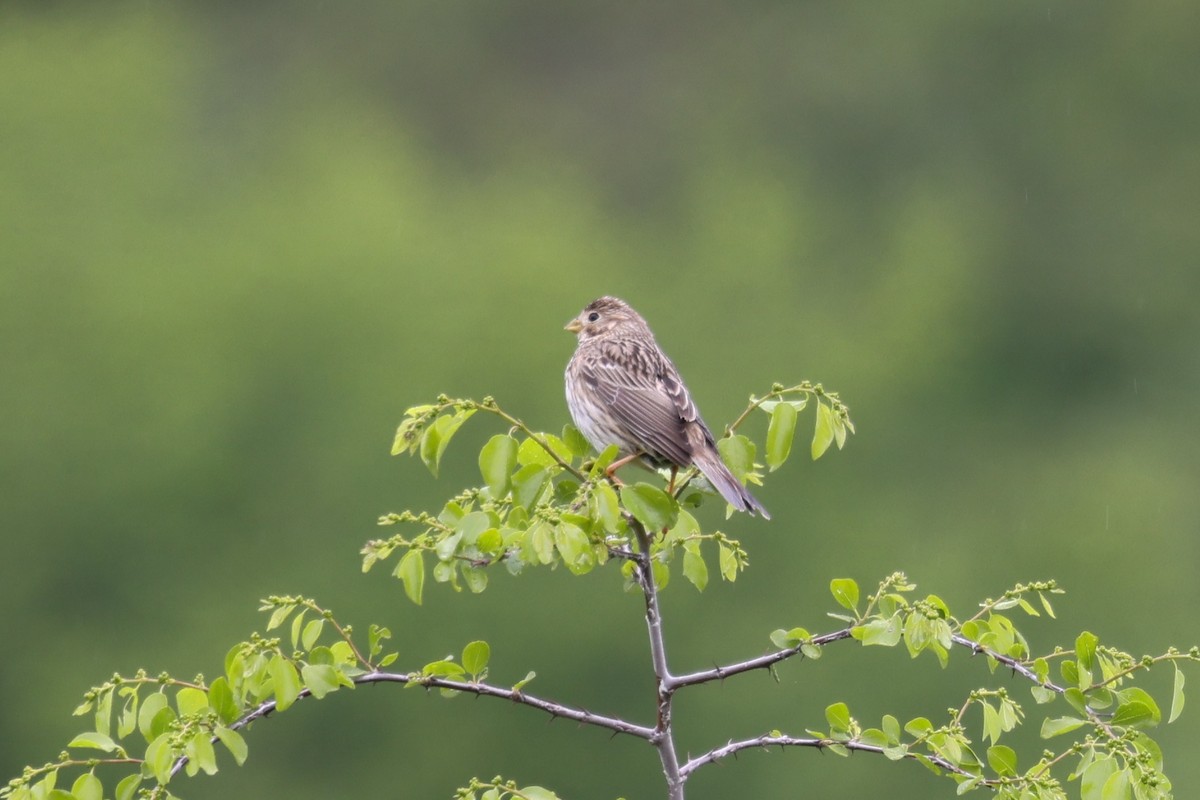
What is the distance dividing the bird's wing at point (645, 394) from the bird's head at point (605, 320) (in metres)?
0.47

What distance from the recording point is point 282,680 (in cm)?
436

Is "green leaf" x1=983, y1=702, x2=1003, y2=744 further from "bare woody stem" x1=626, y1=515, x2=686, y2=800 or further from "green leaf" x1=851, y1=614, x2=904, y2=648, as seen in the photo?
"bare woody stem" x1=626, y1=515, x2=686, y2=800

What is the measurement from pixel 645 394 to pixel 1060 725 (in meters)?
2.85

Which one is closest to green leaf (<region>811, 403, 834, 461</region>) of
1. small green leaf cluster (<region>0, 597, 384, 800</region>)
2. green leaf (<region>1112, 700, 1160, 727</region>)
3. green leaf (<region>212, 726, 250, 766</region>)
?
green leaf (<region>1112, 700, 1160, 727</region>)

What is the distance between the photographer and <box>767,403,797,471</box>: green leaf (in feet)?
15.2

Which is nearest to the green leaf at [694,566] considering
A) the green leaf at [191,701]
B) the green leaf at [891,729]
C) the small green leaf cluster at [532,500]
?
the small green leaf cluster at [532,500]

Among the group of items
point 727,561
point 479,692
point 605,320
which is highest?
point 605,320

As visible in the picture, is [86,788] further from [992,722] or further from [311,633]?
[992,722]

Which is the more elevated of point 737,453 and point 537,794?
point 737,453

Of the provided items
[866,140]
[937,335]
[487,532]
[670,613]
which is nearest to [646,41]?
[866,140]

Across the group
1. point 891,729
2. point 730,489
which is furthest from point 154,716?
point 730,489

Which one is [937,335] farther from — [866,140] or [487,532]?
[487,532]

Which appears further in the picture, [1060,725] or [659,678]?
[659,678]

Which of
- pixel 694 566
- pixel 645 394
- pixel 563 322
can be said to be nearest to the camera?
pixel 694 566
